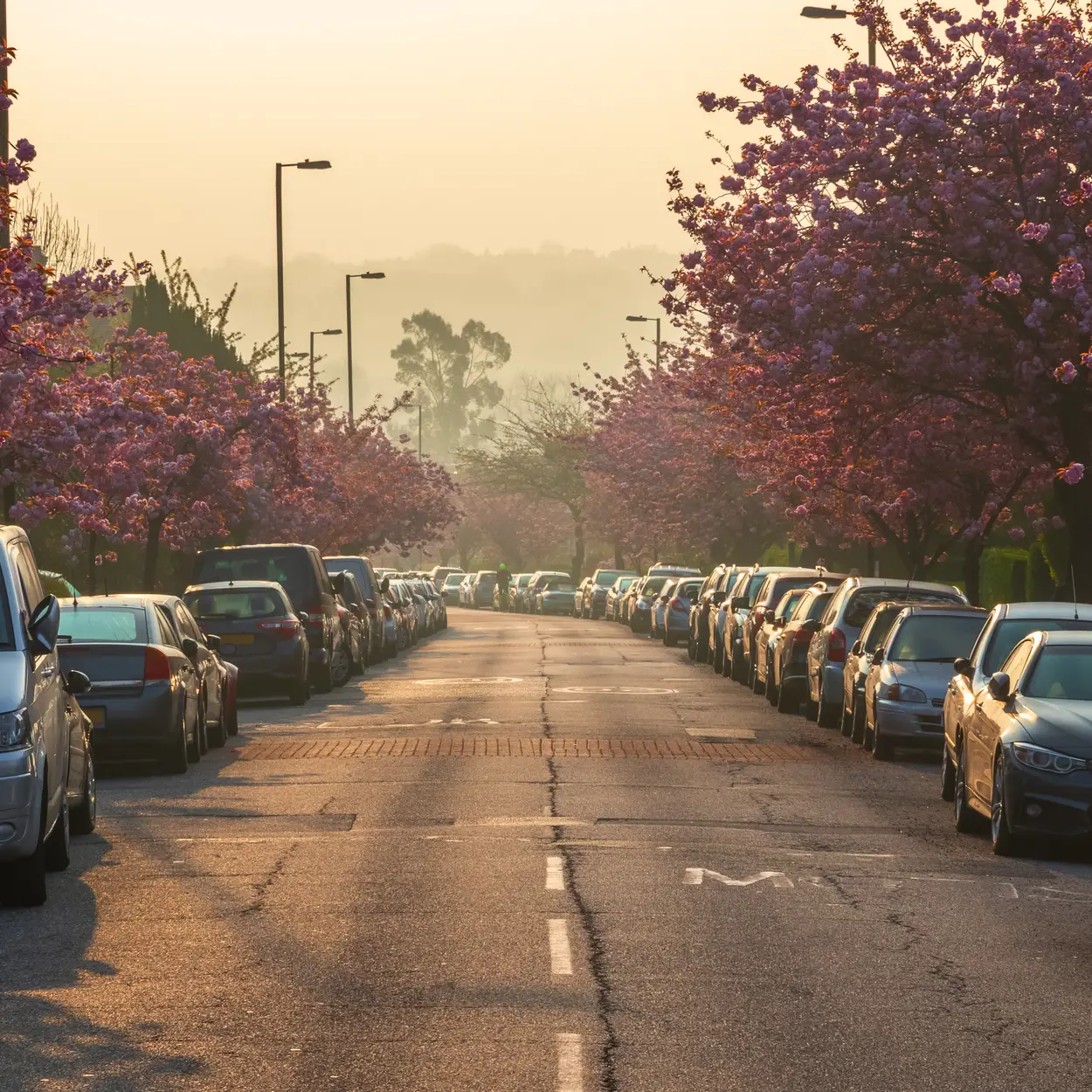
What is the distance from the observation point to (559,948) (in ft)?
32.8

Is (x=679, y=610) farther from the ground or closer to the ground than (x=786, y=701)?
farther from the ground

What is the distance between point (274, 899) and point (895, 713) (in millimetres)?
10096

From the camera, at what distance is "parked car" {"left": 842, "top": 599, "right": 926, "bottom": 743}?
73.5 ft

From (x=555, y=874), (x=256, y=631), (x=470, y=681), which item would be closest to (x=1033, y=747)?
(x=555, y=874)

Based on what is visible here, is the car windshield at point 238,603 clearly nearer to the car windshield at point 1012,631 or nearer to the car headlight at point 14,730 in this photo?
the car windshield at point 1012,631

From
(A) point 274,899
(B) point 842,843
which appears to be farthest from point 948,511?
(A) point 274,899

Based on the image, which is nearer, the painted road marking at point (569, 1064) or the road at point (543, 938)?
the painted road marking at point (569, 1064)

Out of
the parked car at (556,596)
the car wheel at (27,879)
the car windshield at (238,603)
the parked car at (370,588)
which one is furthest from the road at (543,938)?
the parked car at (556,596)

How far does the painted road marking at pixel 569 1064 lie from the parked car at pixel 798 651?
18.4 metres

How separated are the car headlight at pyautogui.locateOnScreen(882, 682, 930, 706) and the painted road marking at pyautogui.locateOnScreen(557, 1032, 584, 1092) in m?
12.7

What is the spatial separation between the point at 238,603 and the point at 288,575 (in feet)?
9.19

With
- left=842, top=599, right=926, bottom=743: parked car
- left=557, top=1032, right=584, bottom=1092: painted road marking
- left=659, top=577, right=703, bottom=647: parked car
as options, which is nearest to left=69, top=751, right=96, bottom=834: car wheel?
left=557, top=1032, right=584, bottom=1092: painted road marking

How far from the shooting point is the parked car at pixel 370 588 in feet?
132

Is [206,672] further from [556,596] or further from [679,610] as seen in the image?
[556,596]
